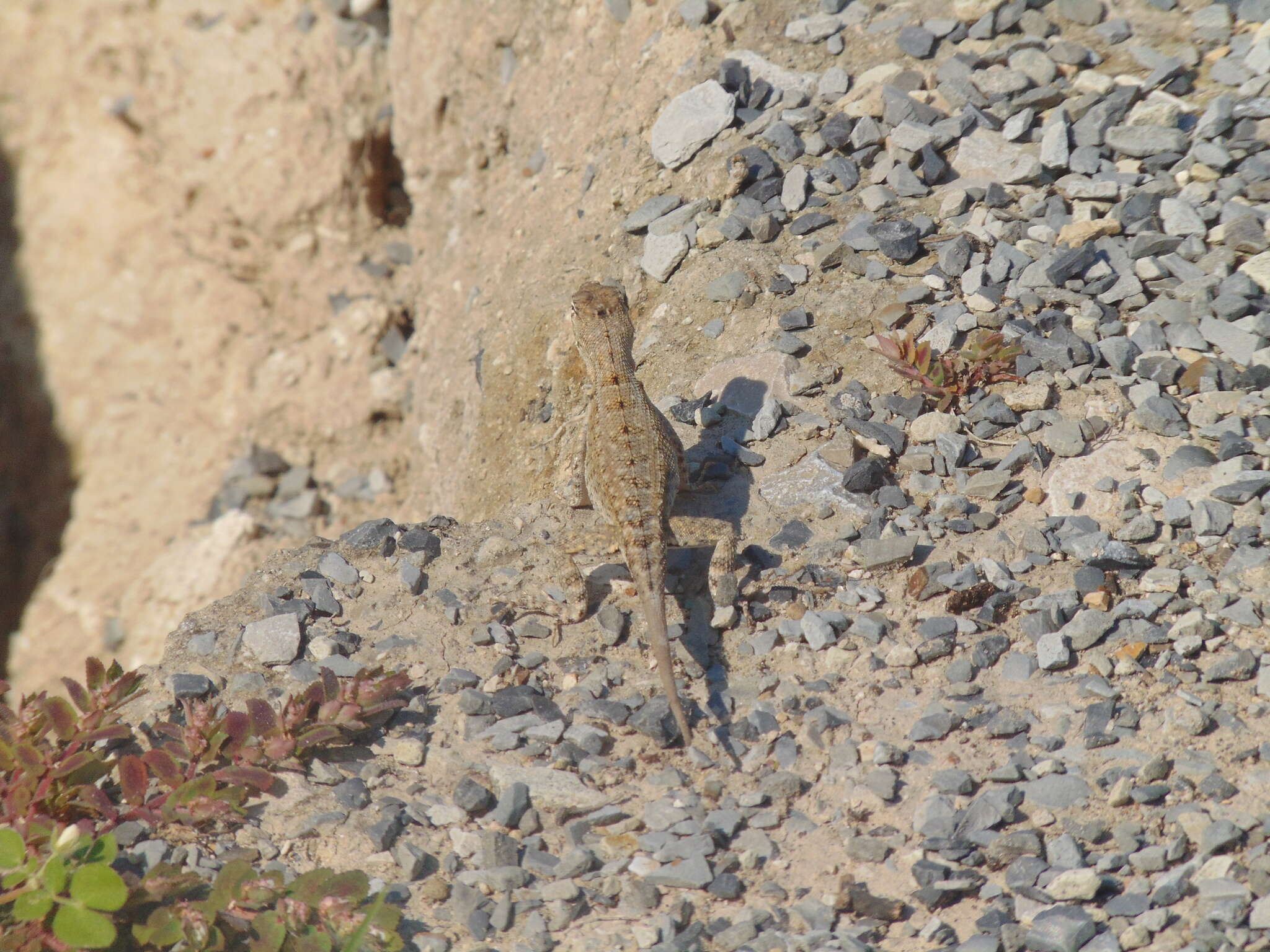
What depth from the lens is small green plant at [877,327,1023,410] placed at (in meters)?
4.79

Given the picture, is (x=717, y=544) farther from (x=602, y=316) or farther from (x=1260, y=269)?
(x=1260, y=269)

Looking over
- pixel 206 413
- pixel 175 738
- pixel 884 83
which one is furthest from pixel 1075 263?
pixel 206 413

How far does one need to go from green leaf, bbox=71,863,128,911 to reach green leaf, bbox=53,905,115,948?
0.10 feet

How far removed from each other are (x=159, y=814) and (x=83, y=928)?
22.7 inches

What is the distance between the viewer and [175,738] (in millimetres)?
3932

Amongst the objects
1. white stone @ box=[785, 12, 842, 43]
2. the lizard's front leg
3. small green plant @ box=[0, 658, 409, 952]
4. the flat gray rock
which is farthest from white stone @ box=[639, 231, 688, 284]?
small green plant @ box=[0, 658, 409, 952]

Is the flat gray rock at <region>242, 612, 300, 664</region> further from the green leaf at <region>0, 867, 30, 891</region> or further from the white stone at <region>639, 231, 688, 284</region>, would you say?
the white stone at <region>639, 231, 688, 284</region>

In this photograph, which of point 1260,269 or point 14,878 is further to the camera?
point 1260,269

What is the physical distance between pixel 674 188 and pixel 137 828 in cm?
428

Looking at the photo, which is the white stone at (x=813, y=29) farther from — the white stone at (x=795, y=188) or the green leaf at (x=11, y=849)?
the green leaf at (x=11, y=849)

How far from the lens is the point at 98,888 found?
3031 millimetres

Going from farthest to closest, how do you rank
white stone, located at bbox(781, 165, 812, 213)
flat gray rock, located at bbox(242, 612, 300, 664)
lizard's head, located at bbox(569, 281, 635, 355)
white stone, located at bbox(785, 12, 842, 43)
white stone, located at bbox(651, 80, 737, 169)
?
white stone, located at bbox(785, 12, 842, 43) → white stone, located at bbox(651, 80, 737, 169) → white stone, located at bbox(781, 165, 812, 213) → lizard's head, located at bbox(569, 281, 635, 355) → flat gray rock, located at bbox(242, 612, 300, 664)

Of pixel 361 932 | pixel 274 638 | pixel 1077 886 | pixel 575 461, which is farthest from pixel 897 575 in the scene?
pixel 274 638

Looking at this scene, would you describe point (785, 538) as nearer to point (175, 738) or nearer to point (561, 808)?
point (561, 808)
